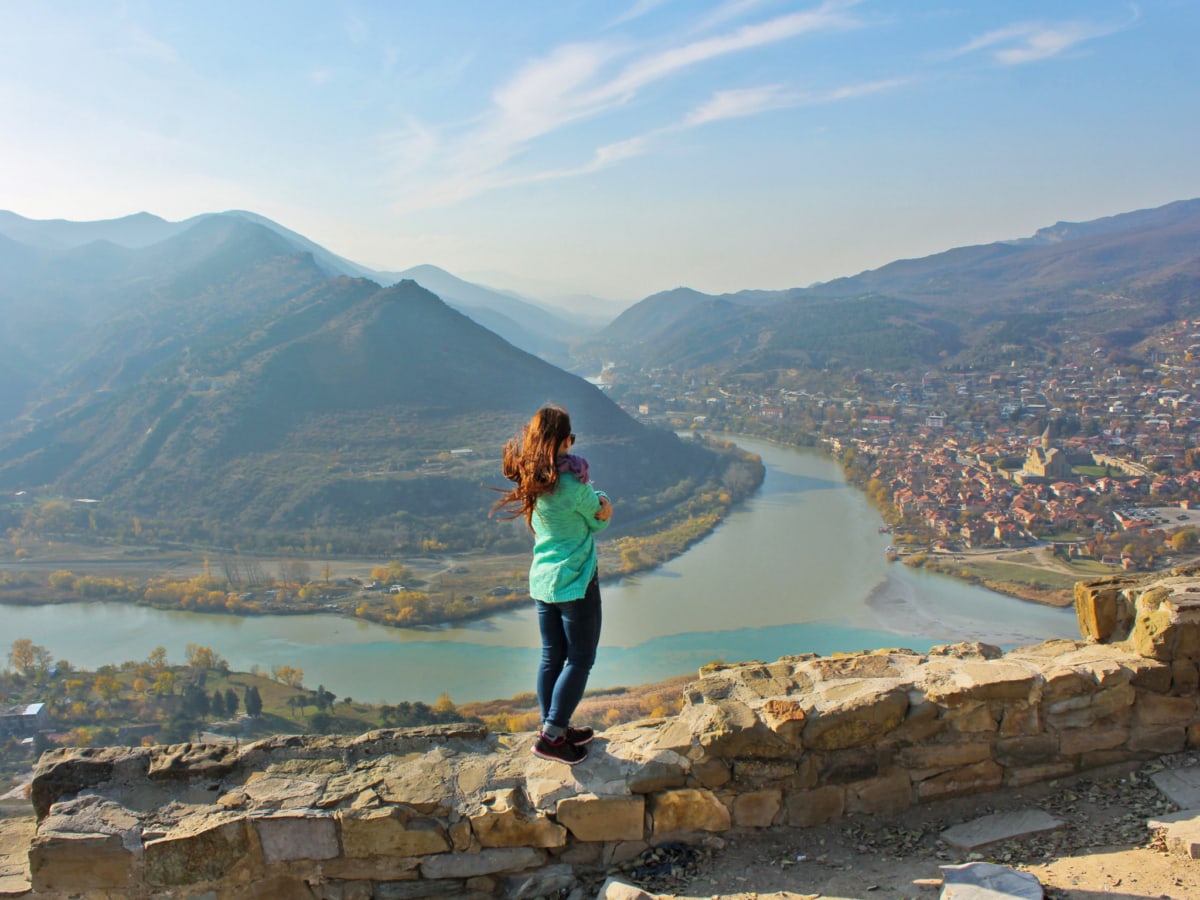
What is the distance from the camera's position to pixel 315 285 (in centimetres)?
5253

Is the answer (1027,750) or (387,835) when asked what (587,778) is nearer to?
(387,835)

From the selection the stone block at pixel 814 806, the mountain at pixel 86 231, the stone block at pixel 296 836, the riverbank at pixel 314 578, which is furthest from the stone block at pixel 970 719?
the mountain at pixel 86 231

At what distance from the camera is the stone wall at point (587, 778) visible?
7.27 ft

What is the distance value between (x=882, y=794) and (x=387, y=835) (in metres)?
1.48

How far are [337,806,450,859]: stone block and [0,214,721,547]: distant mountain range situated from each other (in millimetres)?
23008

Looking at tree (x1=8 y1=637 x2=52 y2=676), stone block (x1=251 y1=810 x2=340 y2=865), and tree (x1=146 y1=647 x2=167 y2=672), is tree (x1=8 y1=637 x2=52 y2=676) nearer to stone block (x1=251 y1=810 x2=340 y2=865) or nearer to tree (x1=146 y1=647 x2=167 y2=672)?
tree (x1=146 y1=647 x2=167 y2=672)

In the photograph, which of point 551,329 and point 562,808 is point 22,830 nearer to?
point 562,808

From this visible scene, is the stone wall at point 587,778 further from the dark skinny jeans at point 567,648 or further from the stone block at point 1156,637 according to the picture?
the dark skinny jeans at point 567,648

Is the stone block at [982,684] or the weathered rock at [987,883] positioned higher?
the stone block at [982,684]

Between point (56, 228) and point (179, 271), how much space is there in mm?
40768

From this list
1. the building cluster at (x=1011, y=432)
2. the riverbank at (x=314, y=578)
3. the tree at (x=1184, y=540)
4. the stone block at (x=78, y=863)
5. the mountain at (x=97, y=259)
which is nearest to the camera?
the stone block at (x=78, y=863)

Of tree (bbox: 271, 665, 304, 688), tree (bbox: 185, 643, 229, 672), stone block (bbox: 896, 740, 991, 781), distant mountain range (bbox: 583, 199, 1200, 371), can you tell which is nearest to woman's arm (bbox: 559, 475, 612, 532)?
stone block (bbox: 896, 740, 991, 781)

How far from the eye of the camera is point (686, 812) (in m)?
2.31

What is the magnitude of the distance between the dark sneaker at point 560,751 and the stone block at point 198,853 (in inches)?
33.3
